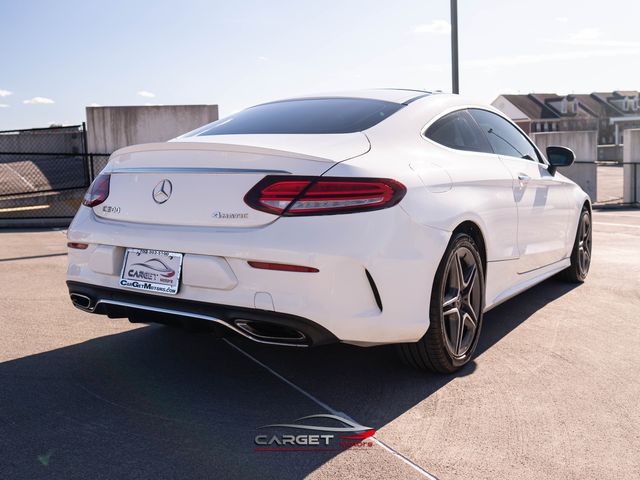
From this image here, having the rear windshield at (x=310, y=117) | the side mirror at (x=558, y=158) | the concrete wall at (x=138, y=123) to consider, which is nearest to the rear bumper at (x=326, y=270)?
the rear windshield at (x=310, y=117)

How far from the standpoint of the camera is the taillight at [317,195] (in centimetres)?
303

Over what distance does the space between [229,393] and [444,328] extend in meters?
1.13

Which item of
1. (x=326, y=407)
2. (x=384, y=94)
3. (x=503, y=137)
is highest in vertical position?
(x=384, y=94)

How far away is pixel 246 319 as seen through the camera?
121 inches

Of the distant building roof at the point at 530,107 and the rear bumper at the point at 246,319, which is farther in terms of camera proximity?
the distant building roof at the point at 530,107

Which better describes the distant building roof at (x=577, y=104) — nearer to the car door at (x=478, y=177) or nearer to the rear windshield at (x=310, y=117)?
the car door at (x=478, y=177)

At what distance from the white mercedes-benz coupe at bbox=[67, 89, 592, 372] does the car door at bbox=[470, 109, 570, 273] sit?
0.57 meters

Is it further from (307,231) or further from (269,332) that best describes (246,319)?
(307,231)

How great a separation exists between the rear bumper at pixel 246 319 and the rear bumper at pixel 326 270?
18mm

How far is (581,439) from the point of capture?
2.94 metres

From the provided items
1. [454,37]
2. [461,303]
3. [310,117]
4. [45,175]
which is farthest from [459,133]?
[45,175]

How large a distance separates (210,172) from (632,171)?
17012 millimetres

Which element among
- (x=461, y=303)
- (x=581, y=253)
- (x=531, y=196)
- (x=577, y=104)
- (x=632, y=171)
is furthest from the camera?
(x=577, y=104)

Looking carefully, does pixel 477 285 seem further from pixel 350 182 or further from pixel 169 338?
pixel 169 338
